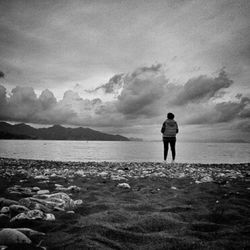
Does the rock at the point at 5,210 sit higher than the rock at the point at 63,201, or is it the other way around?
the rock at the point at 5,210

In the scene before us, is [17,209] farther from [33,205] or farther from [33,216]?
[33,216]

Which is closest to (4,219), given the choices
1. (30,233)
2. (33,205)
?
(33,205)

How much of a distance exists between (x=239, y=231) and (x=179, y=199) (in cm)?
216

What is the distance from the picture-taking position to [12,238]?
2.67 metres

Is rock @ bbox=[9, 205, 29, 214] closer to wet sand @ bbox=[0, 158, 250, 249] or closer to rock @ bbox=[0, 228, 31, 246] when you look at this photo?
wet sand @ bbox=[0, 158, 250, 249]

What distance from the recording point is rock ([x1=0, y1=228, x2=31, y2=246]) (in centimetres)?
263

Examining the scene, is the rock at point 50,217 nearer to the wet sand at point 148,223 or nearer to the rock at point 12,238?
the wet sand at point 148,223

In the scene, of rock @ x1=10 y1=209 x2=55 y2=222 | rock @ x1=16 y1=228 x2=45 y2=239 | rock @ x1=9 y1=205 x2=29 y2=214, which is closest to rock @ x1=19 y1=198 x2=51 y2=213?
rock @ x1=9 y1=205 x2=29 y2=214

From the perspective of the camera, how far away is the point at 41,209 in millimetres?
4156

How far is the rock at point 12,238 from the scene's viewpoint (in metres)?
2.63

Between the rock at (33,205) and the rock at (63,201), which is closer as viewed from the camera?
the rock at (33,205)

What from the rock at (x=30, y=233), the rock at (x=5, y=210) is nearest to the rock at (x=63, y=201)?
the rock at (x=5, y=210)

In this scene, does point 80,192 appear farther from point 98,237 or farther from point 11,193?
point 98,237

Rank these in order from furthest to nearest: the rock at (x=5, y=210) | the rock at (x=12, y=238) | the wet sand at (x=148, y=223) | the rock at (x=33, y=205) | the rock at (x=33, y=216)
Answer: the rock at (x=33, y=205)
the rock at (x=5, y=210)
the rock at (x=33, y=216)
the wet sand at (x=148, y=223)
the rock at (x=12, y=238)
